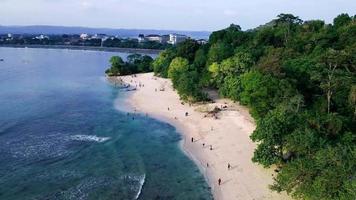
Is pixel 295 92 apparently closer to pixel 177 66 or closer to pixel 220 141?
pixel 220 141

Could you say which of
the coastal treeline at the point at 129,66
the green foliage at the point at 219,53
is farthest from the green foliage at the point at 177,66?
the coastal treeline at the point at 129,66

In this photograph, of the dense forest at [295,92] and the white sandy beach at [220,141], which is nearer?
the dense forest at [295,92]

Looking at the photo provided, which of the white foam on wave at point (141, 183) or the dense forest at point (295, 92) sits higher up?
the dense forest at point (295, 92)

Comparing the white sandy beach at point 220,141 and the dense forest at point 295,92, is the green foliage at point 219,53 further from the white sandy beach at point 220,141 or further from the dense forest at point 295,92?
the white sandy beach at point 220,141

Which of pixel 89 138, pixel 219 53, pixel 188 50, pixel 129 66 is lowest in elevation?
pixel 89 138

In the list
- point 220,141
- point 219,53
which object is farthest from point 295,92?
point 219,53

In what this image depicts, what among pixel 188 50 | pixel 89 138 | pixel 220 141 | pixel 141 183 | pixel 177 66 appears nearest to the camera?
pixel 141 183

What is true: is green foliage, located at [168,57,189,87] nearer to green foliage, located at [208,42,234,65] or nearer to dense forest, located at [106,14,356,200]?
dense forest, located at [106,14,356,200]
